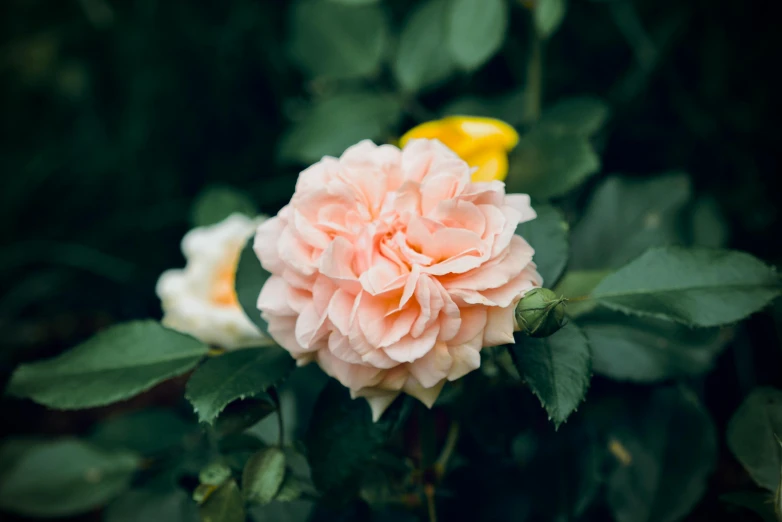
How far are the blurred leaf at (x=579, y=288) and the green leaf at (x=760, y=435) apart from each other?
0.14 meters

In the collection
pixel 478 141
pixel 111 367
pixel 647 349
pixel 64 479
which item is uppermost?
pixel 478 141

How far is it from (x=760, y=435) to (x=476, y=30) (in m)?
0.42

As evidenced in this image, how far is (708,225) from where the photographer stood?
66 cm

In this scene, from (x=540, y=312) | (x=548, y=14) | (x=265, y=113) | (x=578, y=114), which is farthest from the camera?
(x=265, y=113)

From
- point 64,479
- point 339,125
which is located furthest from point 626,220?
point 64,479

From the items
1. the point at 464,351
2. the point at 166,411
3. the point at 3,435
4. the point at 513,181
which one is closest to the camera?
the point at 464,351

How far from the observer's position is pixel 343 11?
75cm

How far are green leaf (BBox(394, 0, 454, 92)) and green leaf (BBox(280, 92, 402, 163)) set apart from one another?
4 centimetres

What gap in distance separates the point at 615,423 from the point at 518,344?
26 cm

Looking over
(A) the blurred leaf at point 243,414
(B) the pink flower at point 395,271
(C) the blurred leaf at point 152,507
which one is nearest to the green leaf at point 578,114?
(B) the pink flower at point 395,271

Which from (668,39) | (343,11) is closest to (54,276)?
(343,11)

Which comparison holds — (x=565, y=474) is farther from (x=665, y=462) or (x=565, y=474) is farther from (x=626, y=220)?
(x=626, y=220)

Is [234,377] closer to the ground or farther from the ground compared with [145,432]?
farther from the ground

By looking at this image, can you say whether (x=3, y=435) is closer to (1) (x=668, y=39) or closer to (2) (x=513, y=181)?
(2) (x=513, y=181)
